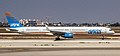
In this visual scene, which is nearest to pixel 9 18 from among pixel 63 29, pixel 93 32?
pixel 63 29

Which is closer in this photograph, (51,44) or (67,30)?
(51,44)

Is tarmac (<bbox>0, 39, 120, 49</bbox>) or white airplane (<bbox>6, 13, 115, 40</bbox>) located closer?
tarmac (<bbox>0, 39, 120, 49</bbox>)

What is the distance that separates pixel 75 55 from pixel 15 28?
46353mm

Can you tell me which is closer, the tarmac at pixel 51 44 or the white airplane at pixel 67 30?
the tarmac at pixel 51 44

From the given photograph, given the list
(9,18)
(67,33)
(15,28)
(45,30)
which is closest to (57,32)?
(67,33)

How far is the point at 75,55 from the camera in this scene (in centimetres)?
2845

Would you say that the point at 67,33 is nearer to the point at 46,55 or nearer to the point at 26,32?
the point at 26,32

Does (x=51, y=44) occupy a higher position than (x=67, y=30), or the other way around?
(x=67, y=30)

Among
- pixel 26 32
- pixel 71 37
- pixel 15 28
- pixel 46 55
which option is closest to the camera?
pixel 46 55

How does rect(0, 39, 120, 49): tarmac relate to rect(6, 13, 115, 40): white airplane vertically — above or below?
below

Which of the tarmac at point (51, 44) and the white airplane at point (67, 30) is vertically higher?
the white airplane at point (67, 30)

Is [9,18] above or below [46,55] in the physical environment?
above

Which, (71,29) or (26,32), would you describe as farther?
(26,32)

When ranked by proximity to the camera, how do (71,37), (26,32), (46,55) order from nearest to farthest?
(46,55) < (71,37) < (26,32)
